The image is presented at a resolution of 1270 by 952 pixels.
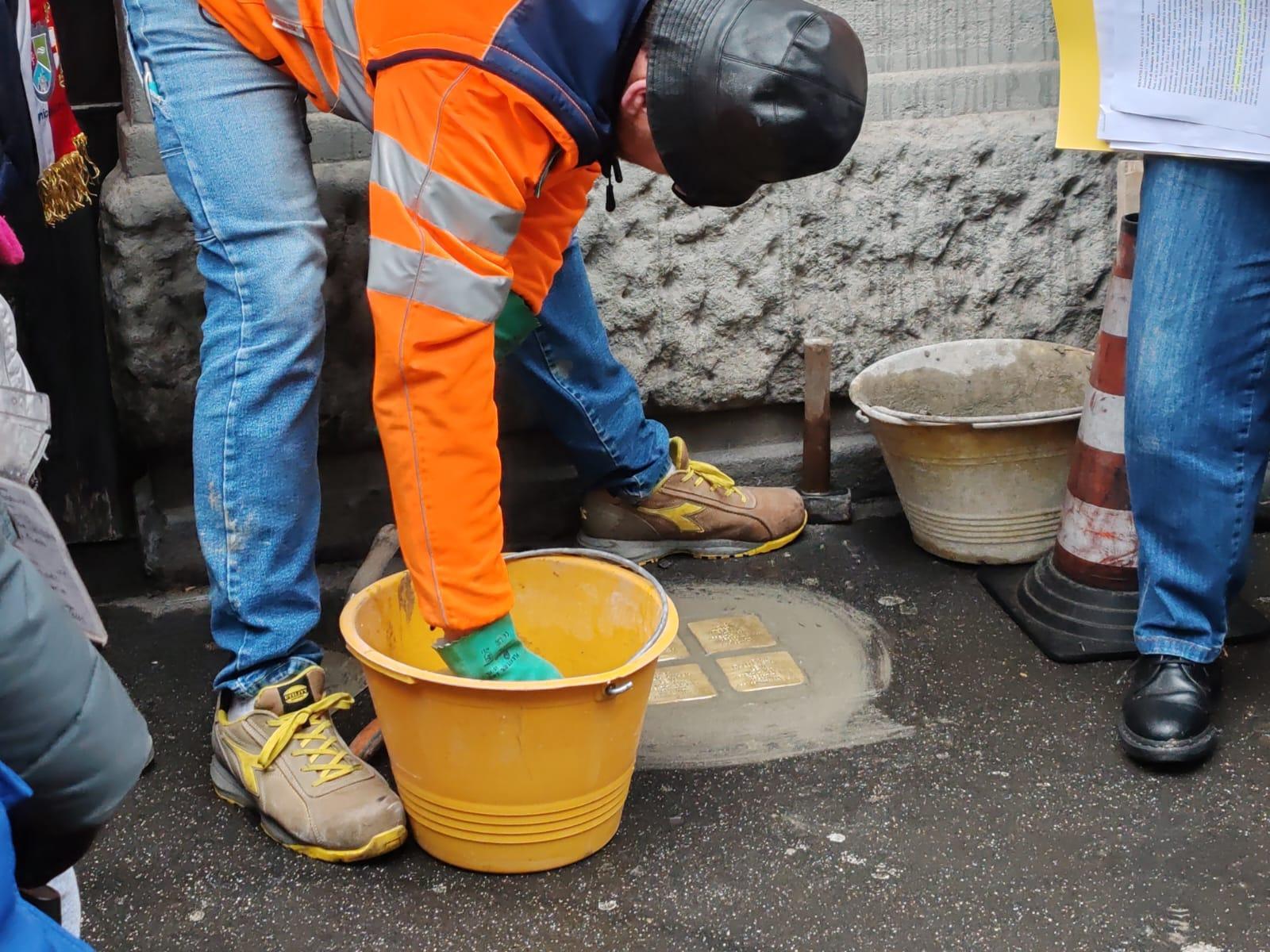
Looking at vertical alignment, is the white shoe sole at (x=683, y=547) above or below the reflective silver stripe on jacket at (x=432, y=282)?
below

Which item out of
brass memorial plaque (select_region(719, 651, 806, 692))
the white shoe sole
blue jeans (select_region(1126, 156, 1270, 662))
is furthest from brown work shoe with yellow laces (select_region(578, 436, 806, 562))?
blue jeans (select_region(1126, 156, 1270, 662))

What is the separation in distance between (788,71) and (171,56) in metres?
1.03

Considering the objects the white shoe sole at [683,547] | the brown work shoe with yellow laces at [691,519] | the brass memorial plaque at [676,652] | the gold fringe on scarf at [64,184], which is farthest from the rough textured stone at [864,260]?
the gold fringe on scarf at [64,184]

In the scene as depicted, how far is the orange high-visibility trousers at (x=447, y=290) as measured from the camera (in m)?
1.67

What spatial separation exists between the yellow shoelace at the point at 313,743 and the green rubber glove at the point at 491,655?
36cm

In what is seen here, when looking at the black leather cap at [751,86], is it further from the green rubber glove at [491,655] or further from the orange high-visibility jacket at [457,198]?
the green rubber glove at [491,655]

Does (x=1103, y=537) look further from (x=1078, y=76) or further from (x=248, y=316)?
(x=248, y=316)

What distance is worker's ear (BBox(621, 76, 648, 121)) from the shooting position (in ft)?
5.73

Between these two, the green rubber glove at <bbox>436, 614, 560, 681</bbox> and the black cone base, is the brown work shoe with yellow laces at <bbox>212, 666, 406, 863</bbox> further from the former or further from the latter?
the black cone base

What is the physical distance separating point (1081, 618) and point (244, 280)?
5.58 feet

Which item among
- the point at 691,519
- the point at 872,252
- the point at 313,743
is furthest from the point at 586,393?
the point at 313,743

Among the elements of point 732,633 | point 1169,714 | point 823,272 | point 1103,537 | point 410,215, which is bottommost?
point 732,633

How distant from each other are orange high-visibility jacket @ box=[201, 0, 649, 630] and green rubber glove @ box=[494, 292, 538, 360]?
0.42 meters

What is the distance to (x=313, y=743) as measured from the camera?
7.11 ft
